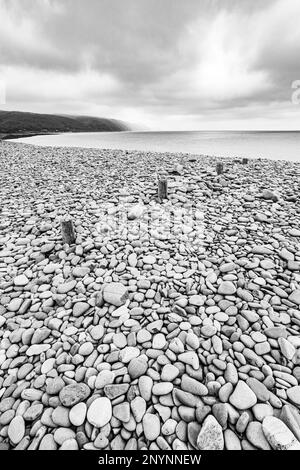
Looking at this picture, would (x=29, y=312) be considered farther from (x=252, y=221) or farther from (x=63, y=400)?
(x=252, y=221)

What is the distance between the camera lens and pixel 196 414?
238 centimetres

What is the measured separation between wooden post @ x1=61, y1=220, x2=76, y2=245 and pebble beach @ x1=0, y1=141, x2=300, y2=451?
0.15 m

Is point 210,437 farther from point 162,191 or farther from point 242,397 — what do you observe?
point 162,191

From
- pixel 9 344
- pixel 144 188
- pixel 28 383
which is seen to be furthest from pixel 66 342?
pixel 144 188

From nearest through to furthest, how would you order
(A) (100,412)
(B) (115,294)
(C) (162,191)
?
(A) (100,412), (B) (115,294), (C) (162,191)

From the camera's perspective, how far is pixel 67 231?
5.24 metres

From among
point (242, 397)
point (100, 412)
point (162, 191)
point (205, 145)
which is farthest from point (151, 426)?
point (205, 145)

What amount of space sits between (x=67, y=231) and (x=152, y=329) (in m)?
3.10

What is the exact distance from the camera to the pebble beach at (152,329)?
231 cm

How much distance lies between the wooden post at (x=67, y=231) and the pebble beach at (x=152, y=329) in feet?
0.50

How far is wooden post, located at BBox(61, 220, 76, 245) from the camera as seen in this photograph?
17.0 feet

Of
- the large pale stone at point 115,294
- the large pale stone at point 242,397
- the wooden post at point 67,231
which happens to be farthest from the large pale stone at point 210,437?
the wooden post at point 67,231

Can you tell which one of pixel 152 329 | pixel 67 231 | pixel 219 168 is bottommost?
pixel 152 329

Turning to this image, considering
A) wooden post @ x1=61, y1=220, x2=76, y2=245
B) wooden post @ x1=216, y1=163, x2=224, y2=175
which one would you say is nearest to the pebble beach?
wooden post @ x1=61, y1=220, x2=76, y2=245
